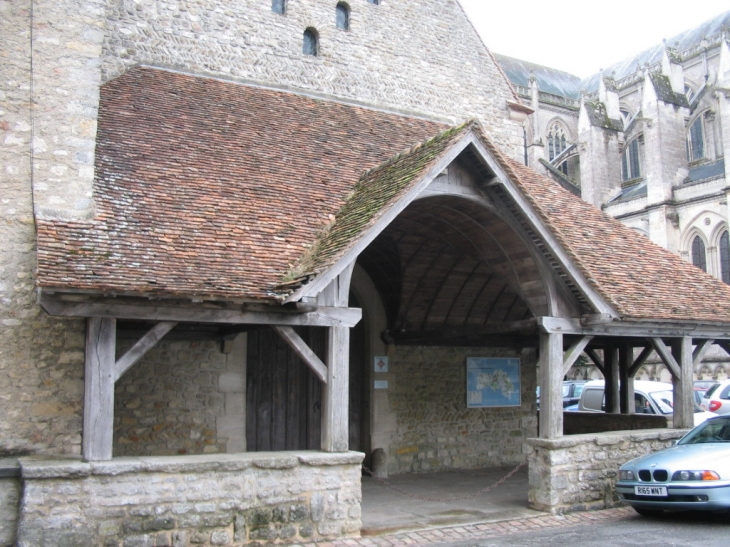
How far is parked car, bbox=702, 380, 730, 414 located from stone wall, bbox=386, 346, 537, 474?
16.5 feet

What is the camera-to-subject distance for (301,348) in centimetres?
734

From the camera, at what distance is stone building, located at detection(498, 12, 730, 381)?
32156 millimetres

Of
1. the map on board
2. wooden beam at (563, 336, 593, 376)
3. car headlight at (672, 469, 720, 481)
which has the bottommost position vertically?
car headlight at (672, 469, 720, 481)

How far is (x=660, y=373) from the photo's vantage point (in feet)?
101

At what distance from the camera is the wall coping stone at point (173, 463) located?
6215 mm

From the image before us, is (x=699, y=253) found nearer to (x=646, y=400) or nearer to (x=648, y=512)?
(x=646, y=400)

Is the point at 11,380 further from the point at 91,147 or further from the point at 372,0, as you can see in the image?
the point at 372,0

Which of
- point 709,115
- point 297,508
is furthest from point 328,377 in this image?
point 709,115

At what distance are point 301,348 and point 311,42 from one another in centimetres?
745

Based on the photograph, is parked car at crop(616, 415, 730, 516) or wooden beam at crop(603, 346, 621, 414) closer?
parked car at crop(616, 415, 730, 516)

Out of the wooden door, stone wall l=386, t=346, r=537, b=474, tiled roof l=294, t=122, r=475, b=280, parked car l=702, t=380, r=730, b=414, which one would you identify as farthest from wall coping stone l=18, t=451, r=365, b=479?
parked car l=702, t=380, r=730, b=414

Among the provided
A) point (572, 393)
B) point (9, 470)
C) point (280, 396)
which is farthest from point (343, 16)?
Result: point (572, 393)

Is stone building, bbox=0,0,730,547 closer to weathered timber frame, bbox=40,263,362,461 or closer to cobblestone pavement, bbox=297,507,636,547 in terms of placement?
weathered timber frame, bbox=40,263,362,461

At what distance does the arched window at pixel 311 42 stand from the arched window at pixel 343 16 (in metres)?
0.62
